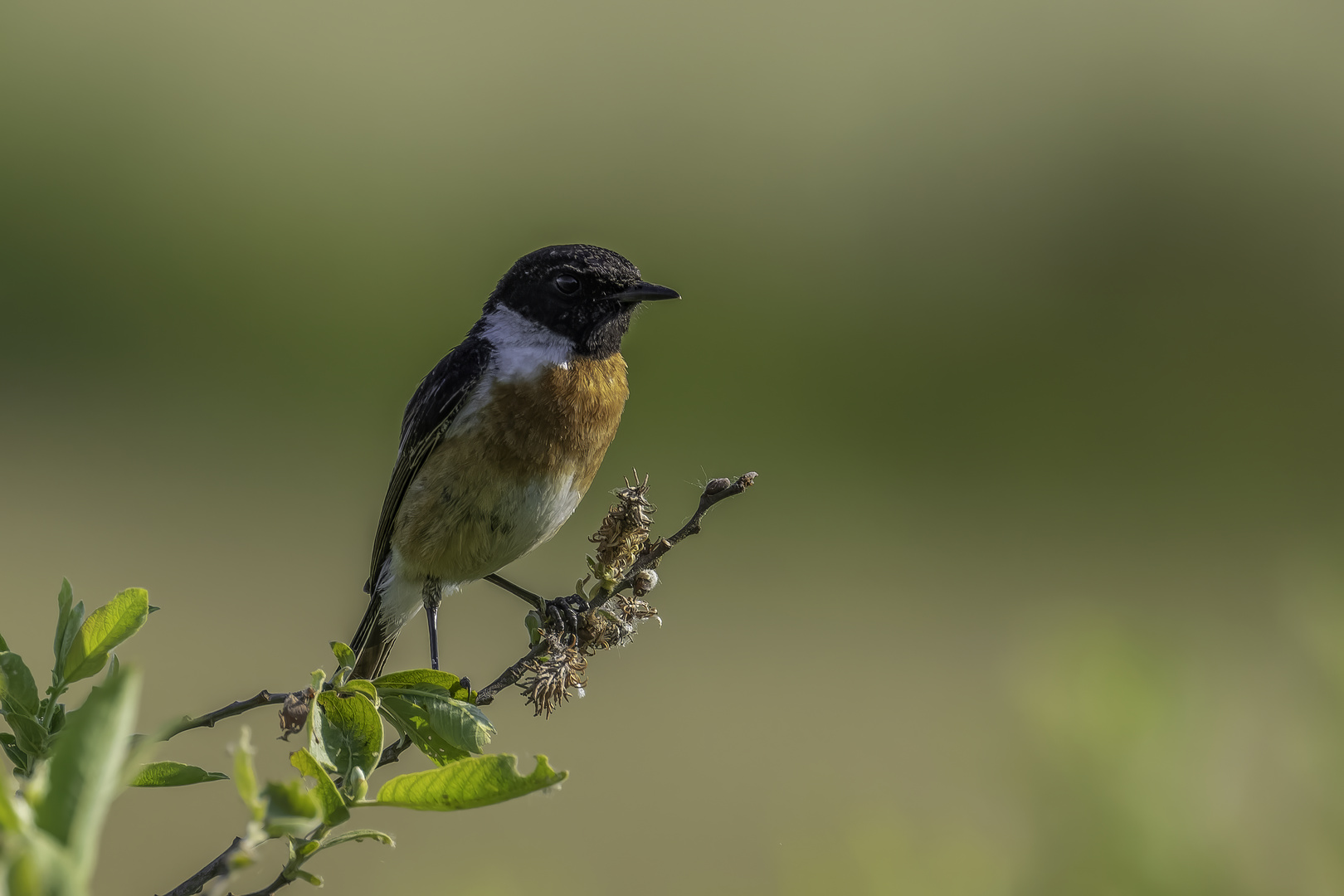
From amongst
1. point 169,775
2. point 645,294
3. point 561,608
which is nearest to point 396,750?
point 169,775

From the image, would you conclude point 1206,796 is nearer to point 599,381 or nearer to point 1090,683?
point 1090,683

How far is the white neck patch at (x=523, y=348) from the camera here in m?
3.05

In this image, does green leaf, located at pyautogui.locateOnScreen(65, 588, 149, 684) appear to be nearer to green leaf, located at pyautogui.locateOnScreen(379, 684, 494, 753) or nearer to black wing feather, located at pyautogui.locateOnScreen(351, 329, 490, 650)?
green leaf, located at pyautogui.locateOnScreen(379, 684, 494, 753)

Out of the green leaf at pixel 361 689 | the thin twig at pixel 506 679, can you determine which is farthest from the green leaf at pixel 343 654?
the thin twig at pixel 506 679

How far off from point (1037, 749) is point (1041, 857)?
0.21 metres

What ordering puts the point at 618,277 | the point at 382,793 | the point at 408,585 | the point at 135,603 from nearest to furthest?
the point at 382,793
the point at 135,603
the point at 618,277
the point at 408,585

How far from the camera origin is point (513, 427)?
9.77 ft

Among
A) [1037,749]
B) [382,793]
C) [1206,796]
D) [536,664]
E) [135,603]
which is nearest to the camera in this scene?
[382,793]

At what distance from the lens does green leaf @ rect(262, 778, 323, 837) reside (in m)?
0.75

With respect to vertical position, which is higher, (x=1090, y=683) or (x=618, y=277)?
(x=618, y=277)

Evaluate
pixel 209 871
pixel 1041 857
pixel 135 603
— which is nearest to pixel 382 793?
pixel 209 871

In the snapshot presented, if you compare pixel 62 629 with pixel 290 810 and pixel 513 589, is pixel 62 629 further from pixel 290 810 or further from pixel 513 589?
pixel 513 589

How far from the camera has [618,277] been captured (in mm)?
3096

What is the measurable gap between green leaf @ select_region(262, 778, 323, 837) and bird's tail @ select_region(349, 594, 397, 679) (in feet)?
8.73
